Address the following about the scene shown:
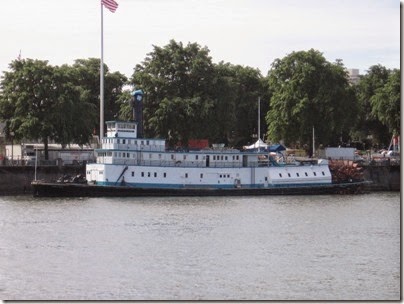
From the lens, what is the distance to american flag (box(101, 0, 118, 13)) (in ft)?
225

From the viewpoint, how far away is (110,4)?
68.8 metres

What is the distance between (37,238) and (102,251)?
5.15 m

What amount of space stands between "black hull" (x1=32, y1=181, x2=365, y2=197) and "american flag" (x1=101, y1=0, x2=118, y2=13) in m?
12.9

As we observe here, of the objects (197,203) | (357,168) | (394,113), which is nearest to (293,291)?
(197,203)

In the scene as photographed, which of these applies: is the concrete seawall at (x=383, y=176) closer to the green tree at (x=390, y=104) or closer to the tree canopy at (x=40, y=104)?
the green tree at (x=390, y=104)

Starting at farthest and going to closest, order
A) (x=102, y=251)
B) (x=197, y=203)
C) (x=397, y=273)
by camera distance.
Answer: (x=197, y=203)
(x=102, y=251)
(x=397, y=273)

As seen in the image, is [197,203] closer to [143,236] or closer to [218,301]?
[143,236]

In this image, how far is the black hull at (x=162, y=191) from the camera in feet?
236

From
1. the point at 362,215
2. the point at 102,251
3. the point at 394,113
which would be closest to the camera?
the point at 102,251

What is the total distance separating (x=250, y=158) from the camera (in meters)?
80.6

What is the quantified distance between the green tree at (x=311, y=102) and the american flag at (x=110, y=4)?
1166 inches

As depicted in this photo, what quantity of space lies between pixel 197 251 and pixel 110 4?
29633mm

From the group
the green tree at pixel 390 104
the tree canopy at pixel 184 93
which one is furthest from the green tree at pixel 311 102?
the tree canopy at pixel 184 93

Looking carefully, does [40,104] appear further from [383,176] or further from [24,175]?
[383,176]
